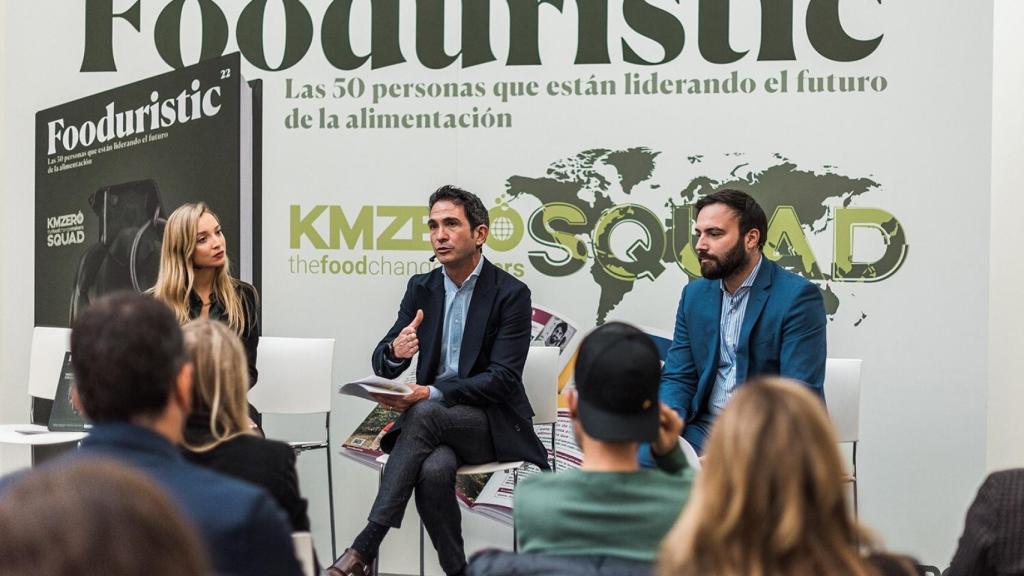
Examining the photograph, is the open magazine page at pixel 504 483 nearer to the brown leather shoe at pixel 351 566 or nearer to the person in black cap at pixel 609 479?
the brown leather shoe at pixel 351 566

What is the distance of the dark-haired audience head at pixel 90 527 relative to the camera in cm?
76

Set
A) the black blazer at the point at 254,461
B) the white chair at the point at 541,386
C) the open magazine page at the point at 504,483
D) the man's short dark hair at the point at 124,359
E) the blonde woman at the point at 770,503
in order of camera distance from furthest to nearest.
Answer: the open magazine page at the point at 504,483, the white chair at the point at 541,386, the black blazer at the point at 254,461, the man's short dark hair at the point at 124,359, the blonde woman at the point at 770,503

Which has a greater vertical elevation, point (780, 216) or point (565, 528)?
point (780, 216)

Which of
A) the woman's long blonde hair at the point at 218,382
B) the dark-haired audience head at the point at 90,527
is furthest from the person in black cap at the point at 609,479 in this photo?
the dark-haired audience head at the point at 90,527

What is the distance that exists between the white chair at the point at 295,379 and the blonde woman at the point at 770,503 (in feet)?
11.3

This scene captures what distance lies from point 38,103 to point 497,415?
9.88 ft

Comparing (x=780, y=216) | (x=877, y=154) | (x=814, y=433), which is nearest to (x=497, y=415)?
(x=780, y=216)

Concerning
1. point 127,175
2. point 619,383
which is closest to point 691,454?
point 619,383

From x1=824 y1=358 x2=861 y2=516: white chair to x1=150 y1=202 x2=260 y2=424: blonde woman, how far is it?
2.24 meters

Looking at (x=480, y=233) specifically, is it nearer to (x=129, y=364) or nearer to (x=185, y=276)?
(x=185, y=276)

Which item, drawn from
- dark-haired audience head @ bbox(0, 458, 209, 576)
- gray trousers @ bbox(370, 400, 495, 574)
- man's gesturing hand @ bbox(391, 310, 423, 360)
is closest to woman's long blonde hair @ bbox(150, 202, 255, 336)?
man's gesturing hand @ bbox(391, 310, 423, 360)

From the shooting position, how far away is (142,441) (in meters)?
1.66

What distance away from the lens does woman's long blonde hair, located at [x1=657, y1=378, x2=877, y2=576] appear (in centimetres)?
135

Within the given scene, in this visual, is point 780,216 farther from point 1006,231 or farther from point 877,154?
point 1006,231
